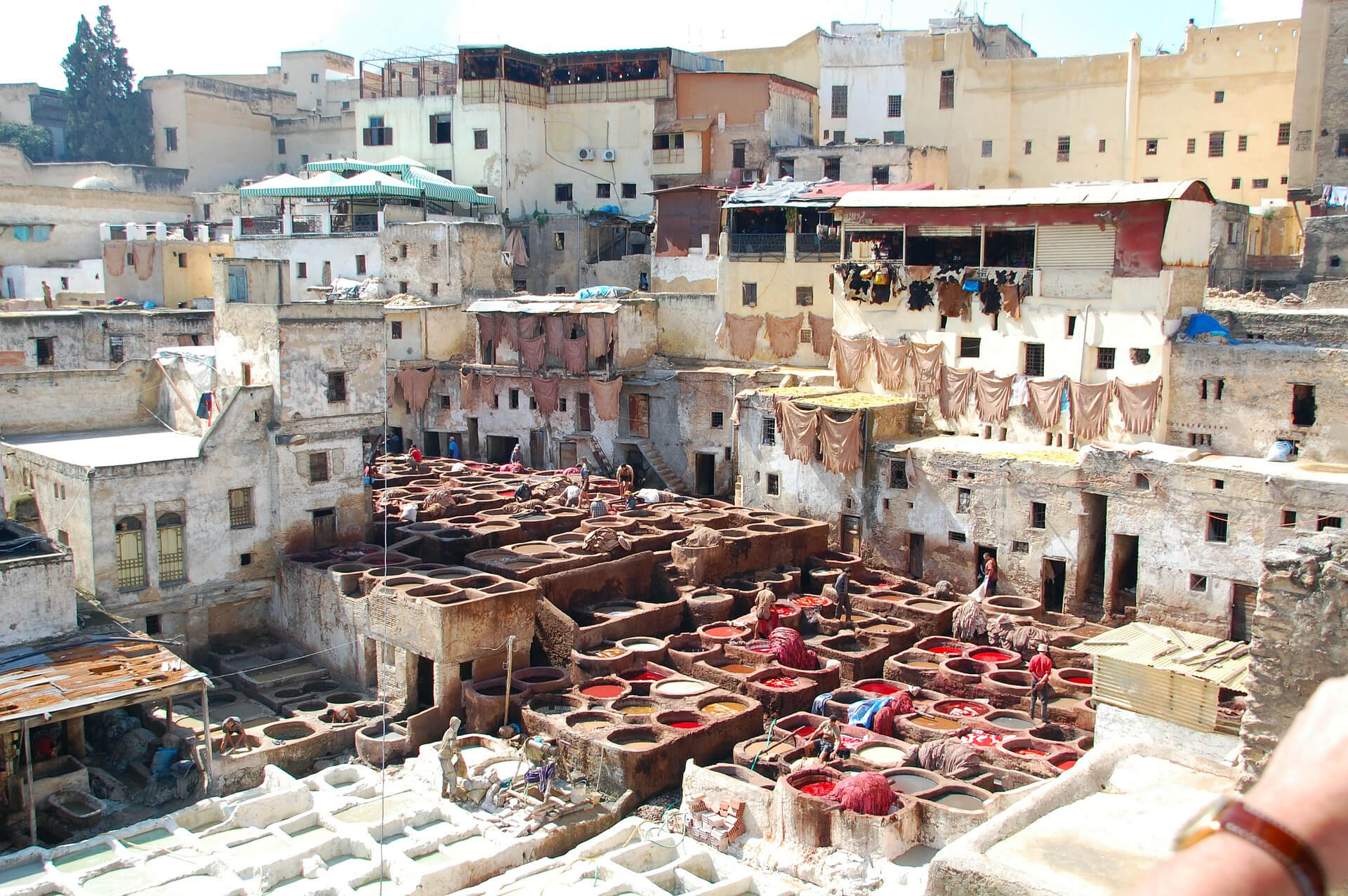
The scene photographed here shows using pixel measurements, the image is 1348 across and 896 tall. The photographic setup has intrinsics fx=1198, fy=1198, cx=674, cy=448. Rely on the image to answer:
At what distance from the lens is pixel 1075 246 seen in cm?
3247

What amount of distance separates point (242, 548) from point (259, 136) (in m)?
40.7

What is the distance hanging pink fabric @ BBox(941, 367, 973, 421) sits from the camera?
1357 inches

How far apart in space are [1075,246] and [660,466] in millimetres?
15371

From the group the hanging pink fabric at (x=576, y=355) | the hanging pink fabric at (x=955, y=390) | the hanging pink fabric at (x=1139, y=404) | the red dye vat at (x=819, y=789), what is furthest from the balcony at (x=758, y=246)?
the red dye vat at (x=819, y=789)

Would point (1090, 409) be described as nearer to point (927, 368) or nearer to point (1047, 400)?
point (1047, 400)

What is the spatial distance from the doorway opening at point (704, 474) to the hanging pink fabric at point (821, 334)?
17.3 ft

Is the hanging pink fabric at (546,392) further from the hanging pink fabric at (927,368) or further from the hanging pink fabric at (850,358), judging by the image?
the hanging pink fabric at (927,368)

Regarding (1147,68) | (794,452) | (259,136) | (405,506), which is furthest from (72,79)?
(1147,68)

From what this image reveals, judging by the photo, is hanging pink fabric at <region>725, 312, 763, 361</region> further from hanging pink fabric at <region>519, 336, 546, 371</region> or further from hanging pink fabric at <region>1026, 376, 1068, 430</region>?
hanging pink fabric at <region>1026, 376, 1068, 430</region>

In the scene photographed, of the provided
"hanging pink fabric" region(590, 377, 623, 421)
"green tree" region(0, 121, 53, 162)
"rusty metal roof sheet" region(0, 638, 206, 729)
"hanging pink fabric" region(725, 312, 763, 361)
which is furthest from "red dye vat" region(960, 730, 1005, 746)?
"green tree" region(0, 121, 53, 162)

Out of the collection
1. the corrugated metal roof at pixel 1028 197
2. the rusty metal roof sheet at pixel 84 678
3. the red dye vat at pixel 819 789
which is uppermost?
the corrugated metal roof at pixel 1028 197

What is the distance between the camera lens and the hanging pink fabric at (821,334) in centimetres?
4069

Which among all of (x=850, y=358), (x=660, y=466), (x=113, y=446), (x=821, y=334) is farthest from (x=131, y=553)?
(x=821, y=334)

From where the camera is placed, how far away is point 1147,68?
4766cm
